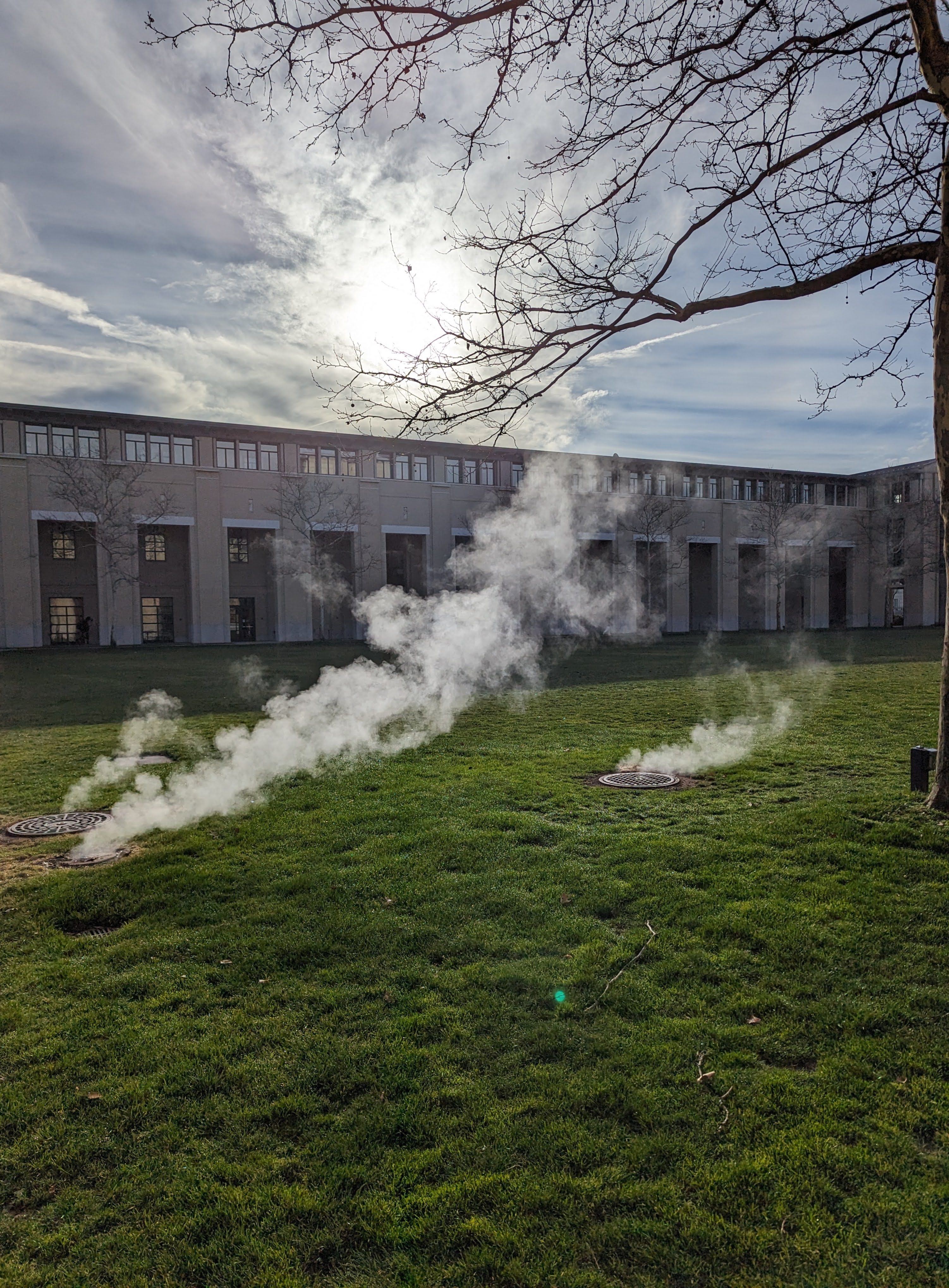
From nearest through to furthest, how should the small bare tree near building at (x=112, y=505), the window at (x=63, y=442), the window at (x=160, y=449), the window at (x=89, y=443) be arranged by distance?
the small bare tree near building at (x=112, y=505), the window at (x=63, y=442), the window at (x=89, y=443), the window at (x=160, y=449)

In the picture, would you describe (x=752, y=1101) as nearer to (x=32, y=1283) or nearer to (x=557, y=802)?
(x=32, y=1283)

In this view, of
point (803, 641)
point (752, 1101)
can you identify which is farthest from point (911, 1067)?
point (803, 641)

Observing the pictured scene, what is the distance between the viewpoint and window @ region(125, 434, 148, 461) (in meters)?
40.0

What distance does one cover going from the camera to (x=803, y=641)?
3688 cm

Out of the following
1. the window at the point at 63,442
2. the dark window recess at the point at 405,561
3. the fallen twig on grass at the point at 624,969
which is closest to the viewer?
the fallen twig on grass at the point at 624,969

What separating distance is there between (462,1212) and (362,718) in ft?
36.0

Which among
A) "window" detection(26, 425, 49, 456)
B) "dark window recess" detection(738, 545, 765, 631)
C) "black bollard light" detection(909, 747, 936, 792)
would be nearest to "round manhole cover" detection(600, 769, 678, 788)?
"black bollard light" detection(909, 747, 936, 792)

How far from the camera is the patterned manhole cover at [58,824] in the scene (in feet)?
23.0

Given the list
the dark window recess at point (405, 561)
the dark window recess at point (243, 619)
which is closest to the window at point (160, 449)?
the dark window recess at point (243, 619)

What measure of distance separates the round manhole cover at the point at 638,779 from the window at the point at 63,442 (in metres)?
38.9

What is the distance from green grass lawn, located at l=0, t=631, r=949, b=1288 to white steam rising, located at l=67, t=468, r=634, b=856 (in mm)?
1796

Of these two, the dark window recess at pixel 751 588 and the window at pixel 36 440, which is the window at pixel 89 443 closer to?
the window at pixel 36 440

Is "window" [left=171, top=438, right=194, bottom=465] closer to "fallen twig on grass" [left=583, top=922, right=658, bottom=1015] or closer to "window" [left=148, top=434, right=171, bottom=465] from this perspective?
"window" [left=148, top=434, right=171, bottom=465]

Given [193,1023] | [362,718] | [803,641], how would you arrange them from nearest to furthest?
[193,1023], [362,718], [803,641]
